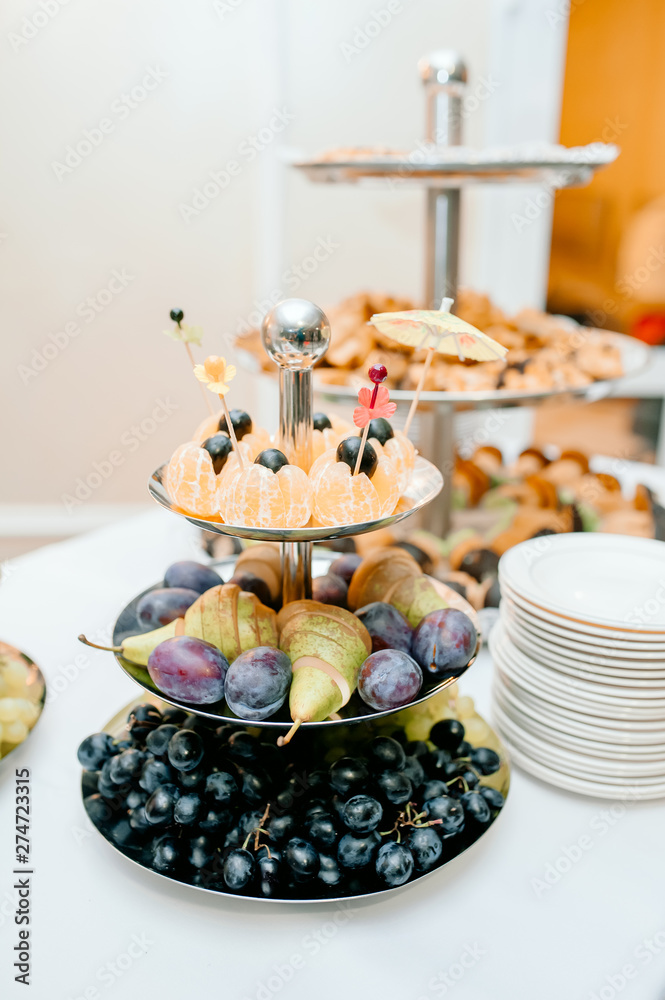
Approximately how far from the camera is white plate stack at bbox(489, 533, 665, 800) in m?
0.82

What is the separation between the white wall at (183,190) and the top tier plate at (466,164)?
1463mm

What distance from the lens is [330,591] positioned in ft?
2.81

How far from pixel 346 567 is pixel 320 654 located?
0.67 feet

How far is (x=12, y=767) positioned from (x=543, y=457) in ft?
4.40

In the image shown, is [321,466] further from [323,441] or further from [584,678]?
[584,678]

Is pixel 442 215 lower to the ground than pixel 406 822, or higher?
higher

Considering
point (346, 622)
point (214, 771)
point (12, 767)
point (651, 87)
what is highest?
point (651, 87)

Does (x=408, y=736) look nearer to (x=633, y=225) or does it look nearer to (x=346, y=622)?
(x=346, y=622)

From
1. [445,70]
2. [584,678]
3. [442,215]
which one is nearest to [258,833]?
[584,678]

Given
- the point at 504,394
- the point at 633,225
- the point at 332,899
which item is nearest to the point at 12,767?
the point at 332,899

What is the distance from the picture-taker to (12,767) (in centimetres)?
91

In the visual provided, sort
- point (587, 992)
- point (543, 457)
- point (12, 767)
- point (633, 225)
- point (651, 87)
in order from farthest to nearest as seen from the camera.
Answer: point (633, 225) < point (651, 87) < point (543, 457) < point (12, 767) < point (587, 992)

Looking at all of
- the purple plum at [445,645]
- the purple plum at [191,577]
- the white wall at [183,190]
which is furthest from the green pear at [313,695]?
the white wall at [183,190]

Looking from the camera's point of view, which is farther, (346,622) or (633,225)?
(633,225)
